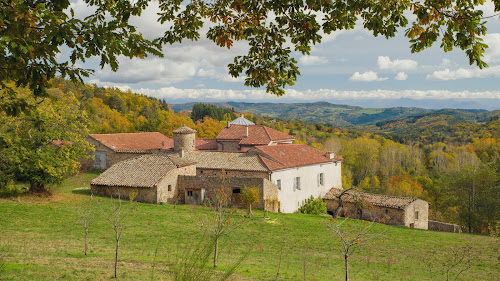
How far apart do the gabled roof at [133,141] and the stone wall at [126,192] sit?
12.5m

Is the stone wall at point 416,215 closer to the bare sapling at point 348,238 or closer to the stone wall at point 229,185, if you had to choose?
the stone wall at point 229,185

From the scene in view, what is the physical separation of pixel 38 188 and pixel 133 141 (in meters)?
21.5

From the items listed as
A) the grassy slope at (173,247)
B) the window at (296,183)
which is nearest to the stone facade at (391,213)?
the window at (296,183)

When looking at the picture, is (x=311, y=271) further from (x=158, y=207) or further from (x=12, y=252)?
(x=158, y=207)

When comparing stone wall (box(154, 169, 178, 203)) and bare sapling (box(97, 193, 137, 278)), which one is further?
stone wall (box(154, 169, 178, 203))

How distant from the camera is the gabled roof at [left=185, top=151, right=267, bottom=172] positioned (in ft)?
105

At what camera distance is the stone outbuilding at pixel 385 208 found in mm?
33469

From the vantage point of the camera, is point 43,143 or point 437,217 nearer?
point 43,143

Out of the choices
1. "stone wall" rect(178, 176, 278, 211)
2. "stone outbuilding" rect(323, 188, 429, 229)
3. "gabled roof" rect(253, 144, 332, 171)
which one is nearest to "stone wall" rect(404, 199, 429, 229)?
"stone outbuilding" rect(323, 188, 429, 229)

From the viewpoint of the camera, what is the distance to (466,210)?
133 feet

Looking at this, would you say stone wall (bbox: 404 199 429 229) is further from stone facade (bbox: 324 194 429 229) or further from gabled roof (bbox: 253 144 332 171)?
gabled roof (bbox: 253 144 332 171)

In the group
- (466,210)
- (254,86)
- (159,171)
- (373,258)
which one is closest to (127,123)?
(159,171)

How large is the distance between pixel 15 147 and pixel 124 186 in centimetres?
787

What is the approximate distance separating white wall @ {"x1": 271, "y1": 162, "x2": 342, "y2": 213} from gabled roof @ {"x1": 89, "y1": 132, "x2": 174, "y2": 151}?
19482mm
